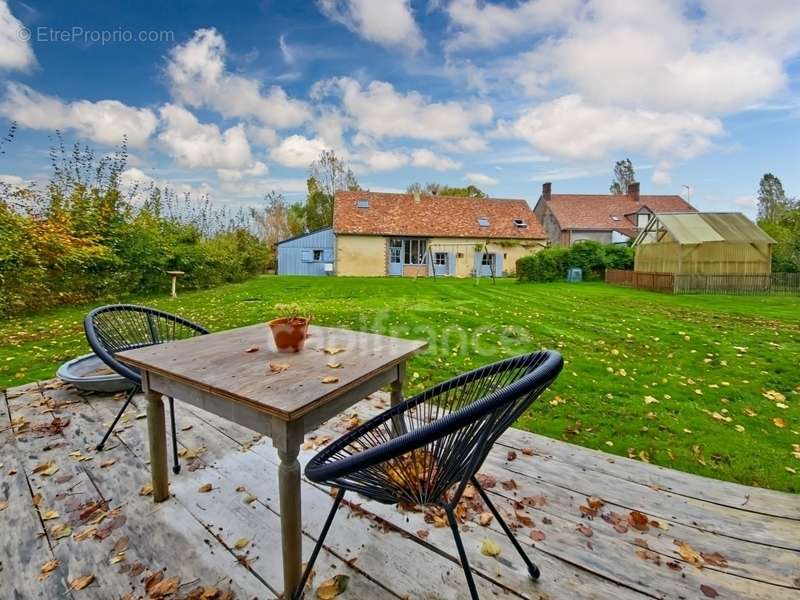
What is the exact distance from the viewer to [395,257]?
21.8 m

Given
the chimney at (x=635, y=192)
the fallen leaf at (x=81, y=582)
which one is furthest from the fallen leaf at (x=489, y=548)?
the chimney at (x=635, y=192)

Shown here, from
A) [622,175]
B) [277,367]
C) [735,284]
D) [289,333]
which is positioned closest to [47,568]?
[277,367]

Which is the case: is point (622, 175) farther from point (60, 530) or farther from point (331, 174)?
point (60, 530)

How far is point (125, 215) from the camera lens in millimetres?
9344

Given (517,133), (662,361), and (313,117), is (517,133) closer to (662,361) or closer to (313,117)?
(313,117)

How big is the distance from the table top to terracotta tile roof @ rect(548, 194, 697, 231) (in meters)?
28.7

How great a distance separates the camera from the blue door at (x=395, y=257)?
2166cm

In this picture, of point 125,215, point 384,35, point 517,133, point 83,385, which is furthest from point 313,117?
point 83,385

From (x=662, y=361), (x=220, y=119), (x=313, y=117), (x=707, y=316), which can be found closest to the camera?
(x=662, y=361)

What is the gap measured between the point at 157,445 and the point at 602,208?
107ft

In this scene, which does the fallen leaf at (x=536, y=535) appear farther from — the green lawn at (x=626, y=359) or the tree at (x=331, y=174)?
the tree at (x=331, y=174)

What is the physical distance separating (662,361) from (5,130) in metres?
10.9

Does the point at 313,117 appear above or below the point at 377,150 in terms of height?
below

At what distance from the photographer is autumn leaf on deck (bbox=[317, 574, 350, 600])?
1309 mm
